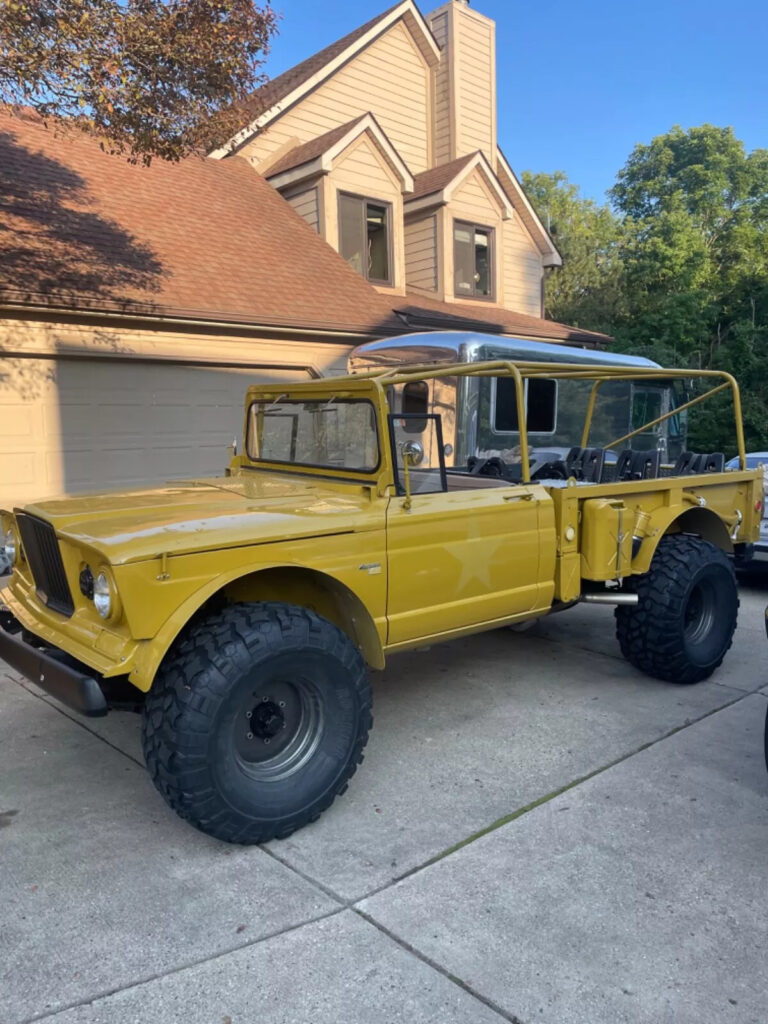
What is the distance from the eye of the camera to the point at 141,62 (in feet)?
20.1

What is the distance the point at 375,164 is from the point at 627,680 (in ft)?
35.7

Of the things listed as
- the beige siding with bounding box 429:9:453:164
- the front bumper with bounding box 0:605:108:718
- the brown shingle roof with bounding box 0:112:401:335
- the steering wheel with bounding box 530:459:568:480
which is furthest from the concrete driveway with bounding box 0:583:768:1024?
the beige siding with bounding box 429:9:453:164

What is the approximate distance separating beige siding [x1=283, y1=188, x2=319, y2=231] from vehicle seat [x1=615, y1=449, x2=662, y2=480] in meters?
8.87

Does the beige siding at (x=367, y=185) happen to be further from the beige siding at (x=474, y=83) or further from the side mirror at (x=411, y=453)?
the side mirror at (x=411, y=453)

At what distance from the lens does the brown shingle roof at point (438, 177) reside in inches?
545

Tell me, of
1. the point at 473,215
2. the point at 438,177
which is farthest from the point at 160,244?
the point at 473,215

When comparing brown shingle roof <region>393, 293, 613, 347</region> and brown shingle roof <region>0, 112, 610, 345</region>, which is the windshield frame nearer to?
brown shingle roof <region>0, 112, 610, 345</region>

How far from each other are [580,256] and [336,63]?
23.2m

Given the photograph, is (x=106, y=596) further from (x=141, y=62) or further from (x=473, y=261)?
(x=473, y=261)

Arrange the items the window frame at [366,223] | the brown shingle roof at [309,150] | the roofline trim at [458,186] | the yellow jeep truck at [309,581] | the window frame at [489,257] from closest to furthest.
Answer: the yellow jeep truck at [309,581] < the brown shingle roof at [309,150] < the window frame at [366,223] < the roofline trim at [458,186] < the window frame at [489,257]

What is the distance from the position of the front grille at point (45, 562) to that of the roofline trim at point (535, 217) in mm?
14311

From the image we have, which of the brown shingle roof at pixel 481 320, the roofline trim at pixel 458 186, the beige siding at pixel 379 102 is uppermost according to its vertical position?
the beige siding at pixel 379 102

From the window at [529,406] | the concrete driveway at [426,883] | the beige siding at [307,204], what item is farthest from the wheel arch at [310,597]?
the beige siding at [307,204]

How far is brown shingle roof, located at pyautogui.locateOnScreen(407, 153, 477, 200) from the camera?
13852 millimetres
